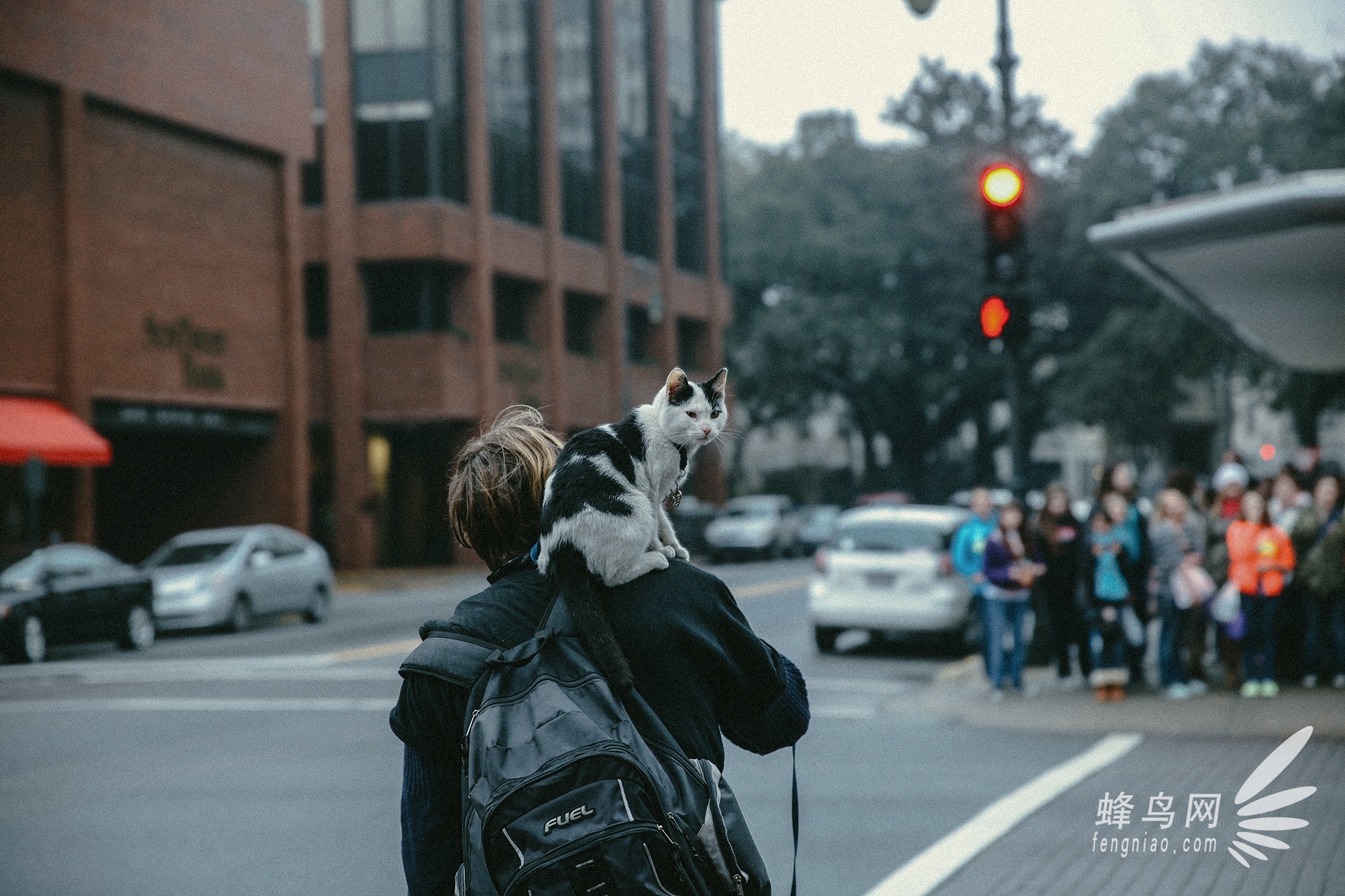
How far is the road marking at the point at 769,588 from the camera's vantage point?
24.6 m

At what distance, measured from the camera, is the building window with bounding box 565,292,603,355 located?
145 feet

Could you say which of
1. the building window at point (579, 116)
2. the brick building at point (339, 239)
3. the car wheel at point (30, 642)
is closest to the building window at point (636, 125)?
the brick building at point (339, 239)

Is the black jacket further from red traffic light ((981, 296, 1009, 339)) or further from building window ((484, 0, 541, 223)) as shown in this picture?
building window ((484, 0, 541, 223))

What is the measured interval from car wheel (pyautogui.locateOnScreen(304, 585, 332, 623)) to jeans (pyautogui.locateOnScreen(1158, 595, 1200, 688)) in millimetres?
14228

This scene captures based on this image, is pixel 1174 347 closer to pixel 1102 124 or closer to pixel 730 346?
pixel 1102 124

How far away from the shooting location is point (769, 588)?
26.4 meters

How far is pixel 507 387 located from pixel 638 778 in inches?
1467

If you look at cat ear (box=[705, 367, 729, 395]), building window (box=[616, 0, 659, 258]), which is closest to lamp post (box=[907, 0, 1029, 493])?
cat ear (box=[705, 367, 729, 395])

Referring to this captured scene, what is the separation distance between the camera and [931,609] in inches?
611

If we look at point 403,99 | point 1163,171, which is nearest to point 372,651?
point 403,99

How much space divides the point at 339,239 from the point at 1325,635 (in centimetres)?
2921

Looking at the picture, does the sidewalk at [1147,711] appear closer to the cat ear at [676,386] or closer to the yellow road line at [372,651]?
the yellow road line at [372,651]

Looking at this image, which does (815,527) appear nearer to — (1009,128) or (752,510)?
(752,510)

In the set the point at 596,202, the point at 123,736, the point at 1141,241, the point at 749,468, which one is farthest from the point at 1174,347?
the point at 749,468
